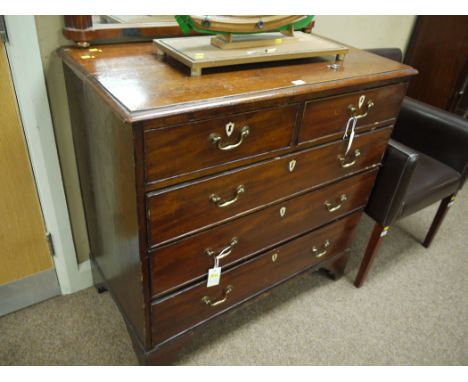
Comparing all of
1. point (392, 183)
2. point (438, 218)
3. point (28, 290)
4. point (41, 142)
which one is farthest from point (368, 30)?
point (28, 290)

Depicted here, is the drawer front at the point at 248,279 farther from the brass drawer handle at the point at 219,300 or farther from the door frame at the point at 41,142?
the door frame at the point at 41,142

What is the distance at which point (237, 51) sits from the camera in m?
0.95

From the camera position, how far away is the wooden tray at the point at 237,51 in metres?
0.88

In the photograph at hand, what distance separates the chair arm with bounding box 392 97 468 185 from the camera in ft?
5.04

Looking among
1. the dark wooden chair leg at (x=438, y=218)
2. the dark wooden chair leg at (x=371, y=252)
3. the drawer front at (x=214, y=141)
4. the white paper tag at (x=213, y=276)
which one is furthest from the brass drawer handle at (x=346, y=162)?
the dark wooden chair leg at (x=438, y=218)

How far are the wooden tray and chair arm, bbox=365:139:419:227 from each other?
0.38 meters

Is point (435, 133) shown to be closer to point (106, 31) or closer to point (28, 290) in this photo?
point (106, 31)

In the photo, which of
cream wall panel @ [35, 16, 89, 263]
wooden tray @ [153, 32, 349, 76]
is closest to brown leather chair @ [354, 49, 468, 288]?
wooden tray @ [153, 32, 349, 76]

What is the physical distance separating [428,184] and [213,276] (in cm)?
94

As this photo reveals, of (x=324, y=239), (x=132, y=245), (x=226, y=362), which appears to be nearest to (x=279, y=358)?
(x=226, y=362)

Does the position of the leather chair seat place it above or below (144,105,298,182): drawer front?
below

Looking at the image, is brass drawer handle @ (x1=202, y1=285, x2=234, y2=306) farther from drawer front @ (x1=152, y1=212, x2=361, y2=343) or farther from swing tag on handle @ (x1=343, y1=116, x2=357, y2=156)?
swing tag on handle @ (x1=343, y1=116, x2=357, y2=156)
